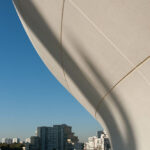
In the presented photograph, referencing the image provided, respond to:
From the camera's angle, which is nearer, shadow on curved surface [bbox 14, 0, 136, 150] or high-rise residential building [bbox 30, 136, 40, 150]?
shadow on curved surface [bbox 14, 0, 136, 150]

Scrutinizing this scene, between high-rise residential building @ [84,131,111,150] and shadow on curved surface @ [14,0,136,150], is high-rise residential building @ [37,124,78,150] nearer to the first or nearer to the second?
high-rise residential building @ [84,131,111,150]

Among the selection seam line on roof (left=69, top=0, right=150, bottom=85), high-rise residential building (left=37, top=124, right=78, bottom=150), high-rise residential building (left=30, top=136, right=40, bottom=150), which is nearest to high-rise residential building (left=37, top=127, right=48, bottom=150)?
high-rise residential building (left=37, top=124, right=78, bottom=150)

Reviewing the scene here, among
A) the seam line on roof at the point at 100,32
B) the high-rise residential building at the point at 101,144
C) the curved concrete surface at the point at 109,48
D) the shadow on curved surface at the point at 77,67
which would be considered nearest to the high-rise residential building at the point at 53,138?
the high-rise residential building at the point at 101,144

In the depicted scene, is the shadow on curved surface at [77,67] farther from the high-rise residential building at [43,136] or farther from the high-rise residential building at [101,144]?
the high-rise residential building at [43,136]

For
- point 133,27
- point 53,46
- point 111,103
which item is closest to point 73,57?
point 53,46

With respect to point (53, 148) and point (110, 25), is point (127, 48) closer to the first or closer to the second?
point (110, 25)

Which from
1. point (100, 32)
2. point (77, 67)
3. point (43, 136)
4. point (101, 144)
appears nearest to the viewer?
point (100, 32)

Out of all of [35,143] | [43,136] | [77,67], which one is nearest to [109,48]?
Answer: [77,67]

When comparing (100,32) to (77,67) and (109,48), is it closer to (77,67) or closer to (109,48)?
(109,48)

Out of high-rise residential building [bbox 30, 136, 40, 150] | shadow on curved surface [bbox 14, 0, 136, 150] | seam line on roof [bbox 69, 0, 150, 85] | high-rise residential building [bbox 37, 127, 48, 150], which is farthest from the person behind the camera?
high-rise residential building [bbox 37, 127, 48, 150]
